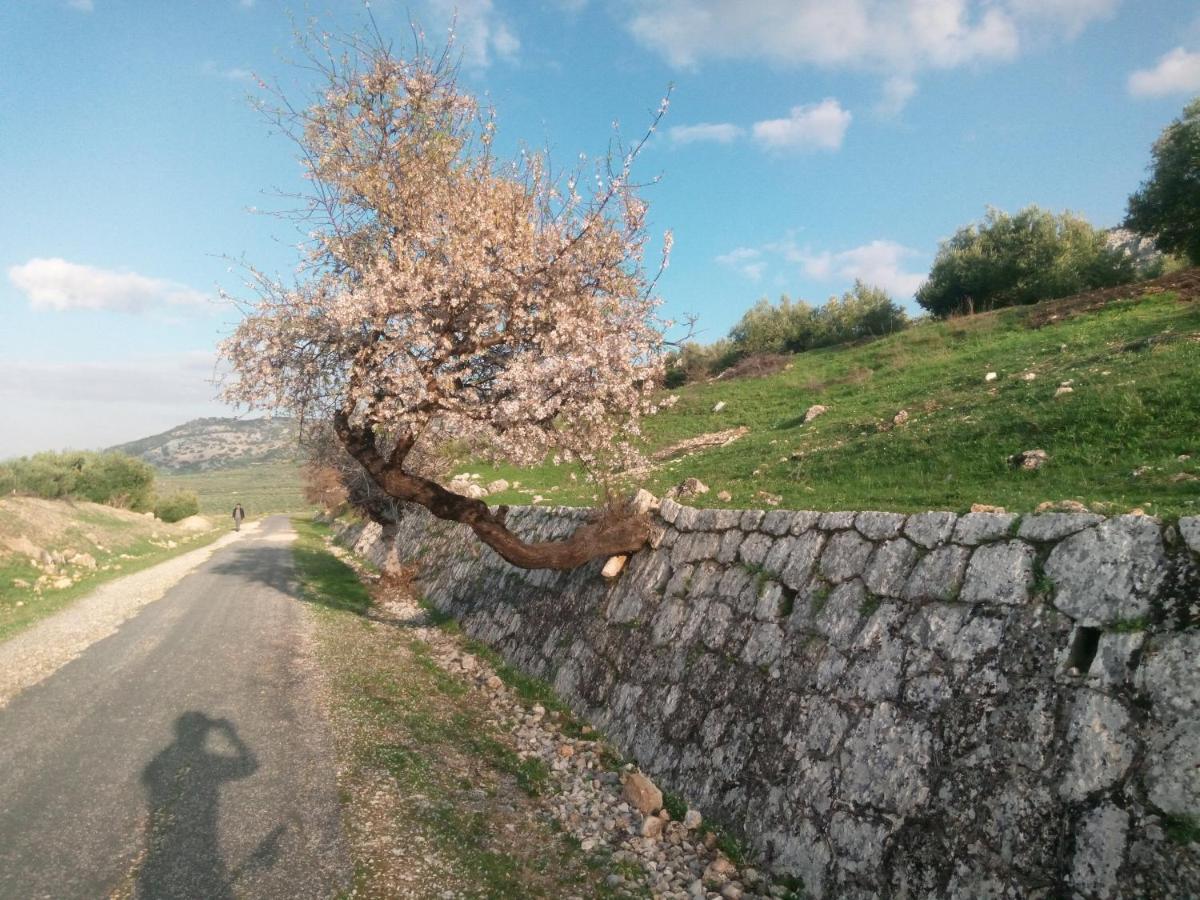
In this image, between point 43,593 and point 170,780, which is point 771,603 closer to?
point 170,780

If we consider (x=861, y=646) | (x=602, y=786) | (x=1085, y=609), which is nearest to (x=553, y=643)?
(x=602, y=786)

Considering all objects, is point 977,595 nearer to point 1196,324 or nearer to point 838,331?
point 1196,324

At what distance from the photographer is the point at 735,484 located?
15312mm

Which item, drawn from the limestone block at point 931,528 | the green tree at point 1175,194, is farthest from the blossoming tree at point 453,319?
the green tree at point 1175,194

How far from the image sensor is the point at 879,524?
7.90 metres

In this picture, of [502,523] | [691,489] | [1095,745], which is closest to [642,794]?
[1095,745]

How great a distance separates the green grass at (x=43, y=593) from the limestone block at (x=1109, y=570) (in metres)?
20.7

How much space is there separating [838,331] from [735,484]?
1406 inches

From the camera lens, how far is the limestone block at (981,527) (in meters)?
6.56

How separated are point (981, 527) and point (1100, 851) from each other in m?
2.96

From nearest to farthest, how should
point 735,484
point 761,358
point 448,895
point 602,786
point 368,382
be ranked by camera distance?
point 448,895 → point 602,786 → point 368,382 → point 735,484 → point 761,358

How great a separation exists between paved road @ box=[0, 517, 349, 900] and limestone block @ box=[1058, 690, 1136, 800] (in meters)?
6.60

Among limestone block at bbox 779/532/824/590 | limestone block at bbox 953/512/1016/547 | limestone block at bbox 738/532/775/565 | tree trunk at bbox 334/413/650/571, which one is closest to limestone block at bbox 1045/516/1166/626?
limestone block at bbox 953/512/1016/547

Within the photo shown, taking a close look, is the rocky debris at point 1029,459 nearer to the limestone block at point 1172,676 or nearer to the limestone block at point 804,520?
the limestone block at point 804,520
